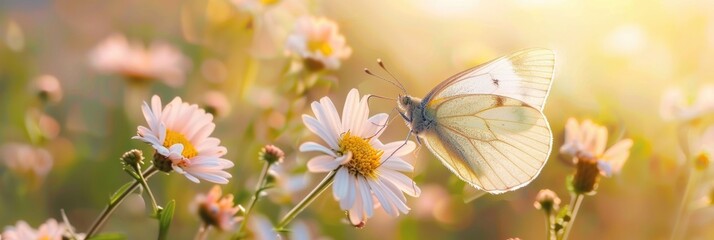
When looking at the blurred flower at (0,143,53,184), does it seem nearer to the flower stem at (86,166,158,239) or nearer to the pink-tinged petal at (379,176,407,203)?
the flower stem at (86,166,158,239)

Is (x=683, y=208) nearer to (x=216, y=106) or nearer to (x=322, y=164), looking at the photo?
(x=322, y=164)

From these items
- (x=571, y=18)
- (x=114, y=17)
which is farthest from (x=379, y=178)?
(x=114, y=17)

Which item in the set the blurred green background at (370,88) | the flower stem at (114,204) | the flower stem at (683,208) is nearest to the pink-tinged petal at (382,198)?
the flower stem at (114,204)

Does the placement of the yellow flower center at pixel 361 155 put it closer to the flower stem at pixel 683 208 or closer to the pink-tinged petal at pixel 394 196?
the pink-tinged petal at pixel 394 196

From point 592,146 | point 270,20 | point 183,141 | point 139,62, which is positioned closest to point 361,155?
point 183,141

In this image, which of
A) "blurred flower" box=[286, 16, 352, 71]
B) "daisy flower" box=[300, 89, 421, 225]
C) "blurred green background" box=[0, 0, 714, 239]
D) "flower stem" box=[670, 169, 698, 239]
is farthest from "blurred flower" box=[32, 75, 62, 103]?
"flower stem" box=[670, 169, 698, 239]

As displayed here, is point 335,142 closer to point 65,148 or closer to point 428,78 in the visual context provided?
point 65,148
